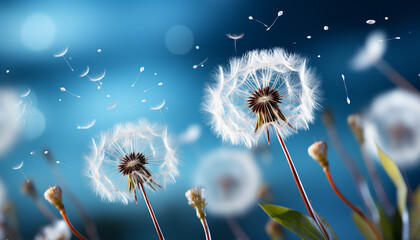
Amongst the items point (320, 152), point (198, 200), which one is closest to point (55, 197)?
point (198, 200)

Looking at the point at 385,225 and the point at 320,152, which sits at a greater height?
the point at 320,152

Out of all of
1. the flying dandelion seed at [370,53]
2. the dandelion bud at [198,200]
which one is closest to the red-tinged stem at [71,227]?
the dandelion bud at [198,200]

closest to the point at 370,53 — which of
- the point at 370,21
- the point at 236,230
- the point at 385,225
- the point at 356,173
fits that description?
the point at 370,21

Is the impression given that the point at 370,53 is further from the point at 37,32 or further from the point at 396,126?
the point at 37,32

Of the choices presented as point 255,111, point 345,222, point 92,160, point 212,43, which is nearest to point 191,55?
point 212,43

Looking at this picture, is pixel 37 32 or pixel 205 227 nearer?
pixel 205 227

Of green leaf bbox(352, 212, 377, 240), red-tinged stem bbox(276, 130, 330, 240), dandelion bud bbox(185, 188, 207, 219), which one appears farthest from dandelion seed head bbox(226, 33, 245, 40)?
green leaf bbox(352, 212, 377, 240)

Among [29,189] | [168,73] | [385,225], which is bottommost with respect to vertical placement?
[385,225]
